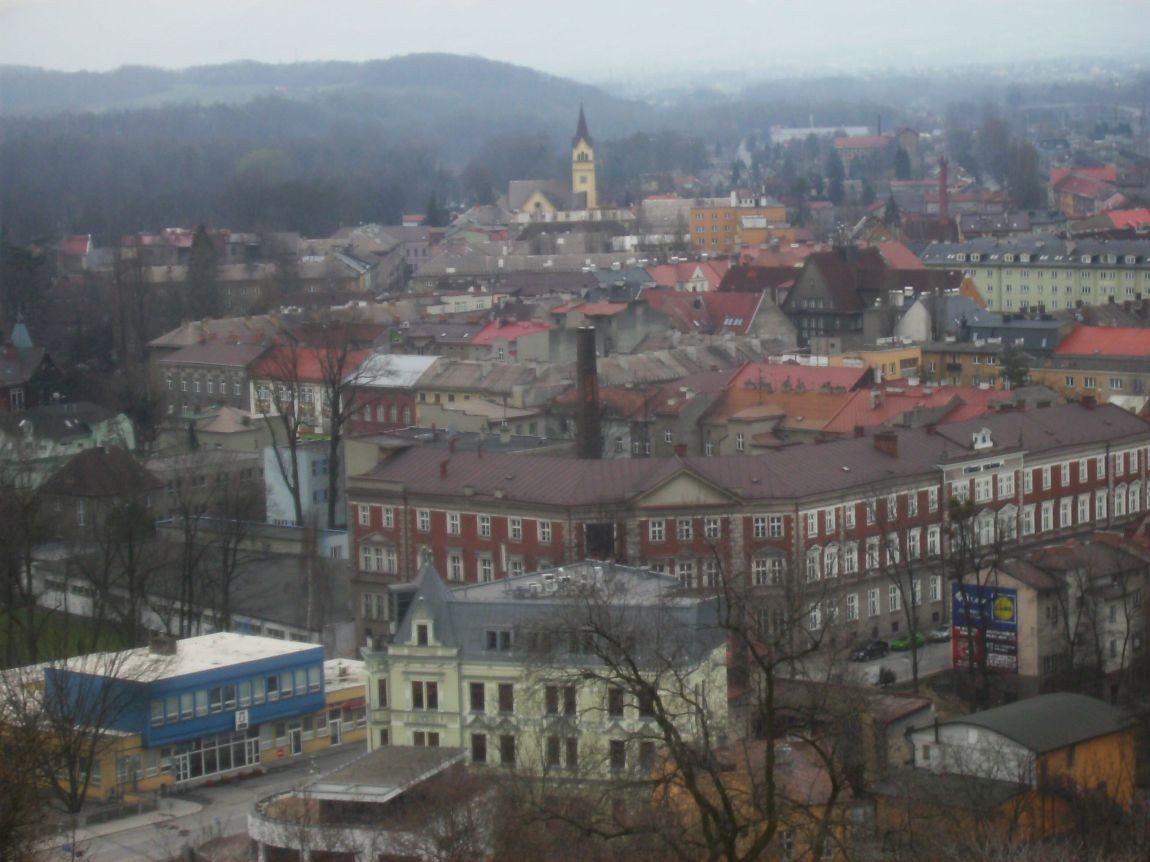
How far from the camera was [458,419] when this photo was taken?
29766 millimetres

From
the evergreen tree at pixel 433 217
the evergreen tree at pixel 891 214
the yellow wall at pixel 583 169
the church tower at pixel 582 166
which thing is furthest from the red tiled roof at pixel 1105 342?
the yellow wall at pixel 583 169

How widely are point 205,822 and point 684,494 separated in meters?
6.65

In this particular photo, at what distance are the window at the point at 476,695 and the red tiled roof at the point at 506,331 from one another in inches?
749

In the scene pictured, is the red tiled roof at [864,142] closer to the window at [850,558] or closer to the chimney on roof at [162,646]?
the window at [850,558]

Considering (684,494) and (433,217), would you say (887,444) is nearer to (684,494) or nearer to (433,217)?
(684,494)

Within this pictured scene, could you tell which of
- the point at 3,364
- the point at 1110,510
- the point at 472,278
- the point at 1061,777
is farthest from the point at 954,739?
the point at 472,278

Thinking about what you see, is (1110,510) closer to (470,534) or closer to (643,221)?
(470,534)

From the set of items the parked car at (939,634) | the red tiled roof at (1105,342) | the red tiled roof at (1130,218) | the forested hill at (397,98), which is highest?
the red tiled roof at (1105,342)

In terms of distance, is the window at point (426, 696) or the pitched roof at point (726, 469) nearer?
the window at point (426, 696)

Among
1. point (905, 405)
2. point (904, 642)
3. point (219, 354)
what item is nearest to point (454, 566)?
point (904, 642)

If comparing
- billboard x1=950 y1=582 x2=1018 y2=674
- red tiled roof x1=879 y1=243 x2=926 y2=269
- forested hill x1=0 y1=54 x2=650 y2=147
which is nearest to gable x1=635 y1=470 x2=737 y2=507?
billboard x1=950 y1=582 x2=1018 y2=674

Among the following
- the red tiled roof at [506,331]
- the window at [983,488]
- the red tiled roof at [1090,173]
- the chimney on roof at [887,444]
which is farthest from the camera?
the red tiled roof at [1090,173]

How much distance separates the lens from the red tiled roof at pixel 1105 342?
31469mm

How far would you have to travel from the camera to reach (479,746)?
16.0 metres
